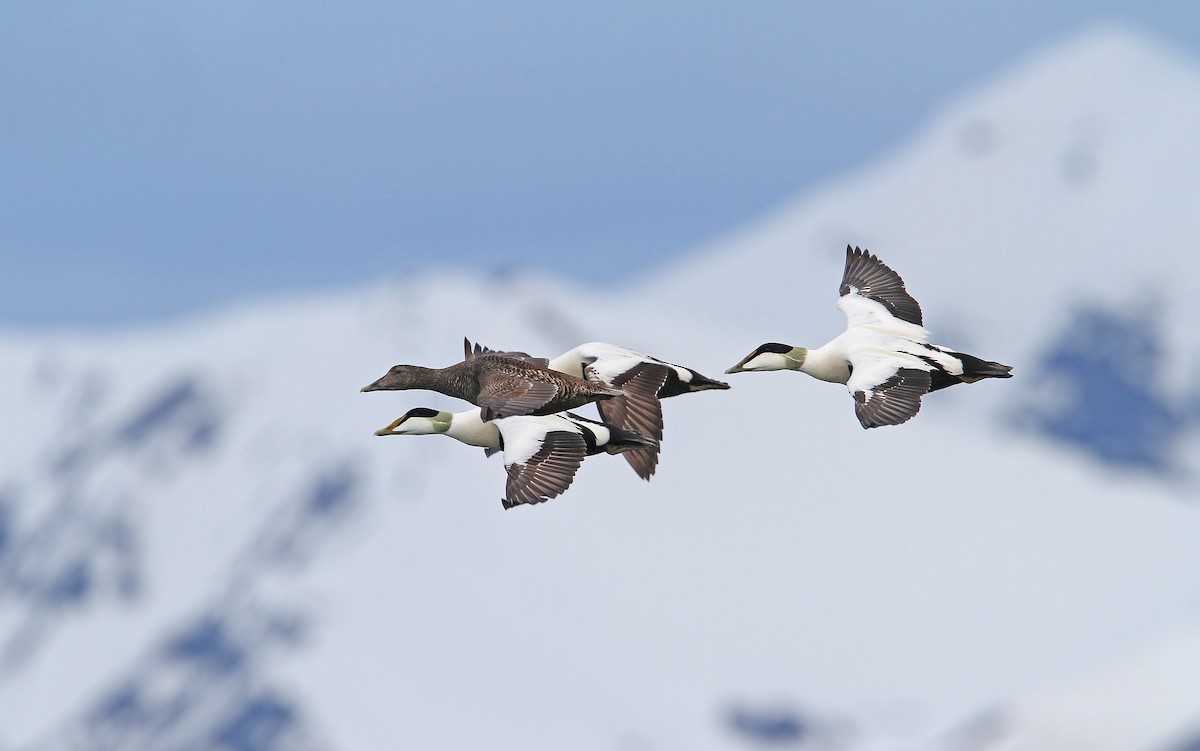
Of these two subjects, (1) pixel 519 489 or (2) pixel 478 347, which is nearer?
(1) pixel 519 489

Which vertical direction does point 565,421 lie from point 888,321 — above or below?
below

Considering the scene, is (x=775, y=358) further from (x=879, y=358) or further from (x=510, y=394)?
(x=510, y=394)

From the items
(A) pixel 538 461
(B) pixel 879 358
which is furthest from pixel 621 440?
(B) pixel 879 358

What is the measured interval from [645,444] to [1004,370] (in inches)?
210

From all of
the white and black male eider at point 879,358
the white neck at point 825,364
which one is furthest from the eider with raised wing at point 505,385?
the white neck at point 825,364

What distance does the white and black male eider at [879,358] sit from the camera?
27375 mm

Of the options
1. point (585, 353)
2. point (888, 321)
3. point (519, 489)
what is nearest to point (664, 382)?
point (585, 353)

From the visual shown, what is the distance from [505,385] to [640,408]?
3.02m

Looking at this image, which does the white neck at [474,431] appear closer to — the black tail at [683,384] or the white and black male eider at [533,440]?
the white and black male eider at [533,440]

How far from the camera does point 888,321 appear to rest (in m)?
31.8

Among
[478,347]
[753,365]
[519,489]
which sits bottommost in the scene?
[519,489]

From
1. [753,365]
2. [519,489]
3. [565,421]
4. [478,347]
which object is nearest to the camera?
[519,489]

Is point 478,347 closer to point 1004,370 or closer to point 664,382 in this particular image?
point 664,382

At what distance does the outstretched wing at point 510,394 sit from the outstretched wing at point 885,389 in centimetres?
417
